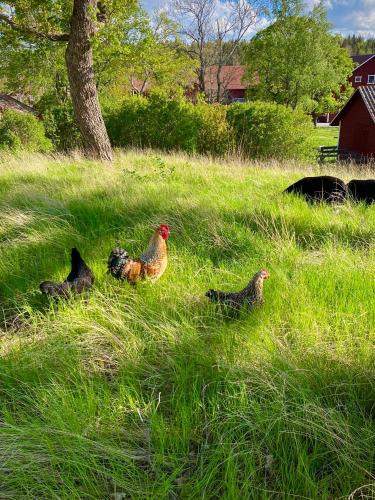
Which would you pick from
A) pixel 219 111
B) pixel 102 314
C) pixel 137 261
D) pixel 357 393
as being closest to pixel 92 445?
pixel 102 314

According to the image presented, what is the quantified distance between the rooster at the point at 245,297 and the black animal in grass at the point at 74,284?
1041 millimetres

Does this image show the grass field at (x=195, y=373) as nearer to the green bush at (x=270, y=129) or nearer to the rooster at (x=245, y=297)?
the rooster at (x=245, y=297)

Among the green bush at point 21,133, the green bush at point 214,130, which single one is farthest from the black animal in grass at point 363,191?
the green bush at point 21,133

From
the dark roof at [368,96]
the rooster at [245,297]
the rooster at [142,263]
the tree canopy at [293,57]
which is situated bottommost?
the rooster at [245,297]

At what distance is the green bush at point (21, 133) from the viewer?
39.7ft

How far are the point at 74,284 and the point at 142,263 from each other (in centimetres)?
56

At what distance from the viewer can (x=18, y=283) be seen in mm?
3381

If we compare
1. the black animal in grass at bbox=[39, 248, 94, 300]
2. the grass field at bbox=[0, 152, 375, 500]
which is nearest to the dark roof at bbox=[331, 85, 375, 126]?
the grass field at bbox=[0, 152, 375, 500]

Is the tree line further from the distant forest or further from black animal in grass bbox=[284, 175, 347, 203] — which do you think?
the distant forest

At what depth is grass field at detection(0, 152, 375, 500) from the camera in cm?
160

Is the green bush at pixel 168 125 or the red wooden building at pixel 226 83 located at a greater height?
Answer: the red wooden building at pixel 226 83

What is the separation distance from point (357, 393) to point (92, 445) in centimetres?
134

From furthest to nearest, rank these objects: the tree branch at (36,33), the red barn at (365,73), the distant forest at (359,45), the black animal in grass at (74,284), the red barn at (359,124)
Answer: the distant forest at (359,45) → the red barn at (365,73) → the red barn at (359,124) → the tree branch at (36,33) → the black animal in grass at (74,284)

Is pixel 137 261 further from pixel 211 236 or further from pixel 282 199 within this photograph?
pixel 282 199
